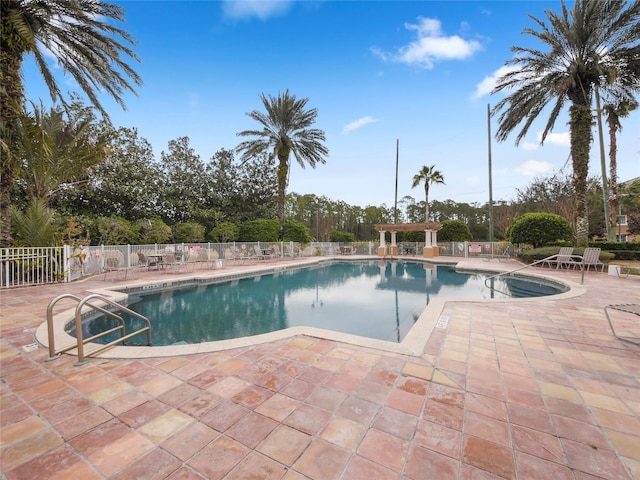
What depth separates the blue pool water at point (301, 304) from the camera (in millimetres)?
5598

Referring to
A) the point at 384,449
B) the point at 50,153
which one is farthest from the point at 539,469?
the point at 50,153

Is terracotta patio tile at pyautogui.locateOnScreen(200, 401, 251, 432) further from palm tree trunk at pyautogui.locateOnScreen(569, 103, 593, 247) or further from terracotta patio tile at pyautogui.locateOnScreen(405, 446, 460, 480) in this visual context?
palm tree trunk at pyautogui.locateOnScreen(569, 103, 593, 247)

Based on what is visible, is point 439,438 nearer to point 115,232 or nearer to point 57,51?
point 57,51

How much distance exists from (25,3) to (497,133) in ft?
62.0

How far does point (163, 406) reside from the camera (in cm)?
226

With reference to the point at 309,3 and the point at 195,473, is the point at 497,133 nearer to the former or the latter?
the point at 309,3

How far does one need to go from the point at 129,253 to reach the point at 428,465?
13.5 m

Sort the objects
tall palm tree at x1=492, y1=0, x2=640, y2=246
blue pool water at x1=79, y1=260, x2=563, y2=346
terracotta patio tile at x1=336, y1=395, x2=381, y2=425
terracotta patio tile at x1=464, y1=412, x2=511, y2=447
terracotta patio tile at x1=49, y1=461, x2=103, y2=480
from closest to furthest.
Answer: terracotta patio tile at x1=49, y1=461, x2=103, y2=480 → terracotta patio tile at x1=464, y1=412, x2=511, y2=447 → terracotta patio tile at x1=336, y1=395, x2=381, y2=425 → blue pool water at x1=79, y1=260, x2=563, y2=346 → tall palm tree at x1=492, y1=0, x2=640, y2=246

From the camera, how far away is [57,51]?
8.46 metres

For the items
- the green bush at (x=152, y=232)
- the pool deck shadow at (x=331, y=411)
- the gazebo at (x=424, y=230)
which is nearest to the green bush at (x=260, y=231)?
the green bush at (x=152, y=232)

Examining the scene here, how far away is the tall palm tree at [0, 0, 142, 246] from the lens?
7.04m

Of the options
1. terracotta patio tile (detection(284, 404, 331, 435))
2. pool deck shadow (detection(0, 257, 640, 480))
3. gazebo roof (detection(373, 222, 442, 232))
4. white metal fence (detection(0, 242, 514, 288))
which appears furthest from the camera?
gazebo roof (detection(373, 222, 442, 232))

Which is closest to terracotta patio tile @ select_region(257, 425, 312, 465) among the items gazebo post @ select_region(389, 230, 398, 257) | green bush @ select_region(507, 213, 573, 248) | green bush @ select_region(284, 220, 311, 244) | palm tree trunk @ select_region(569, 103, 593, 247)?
palm tree trunk @ select_region(569, 103, 593, 247)

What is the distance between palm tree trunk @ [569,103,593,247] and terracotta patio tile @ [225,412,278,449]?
52.7 ft
